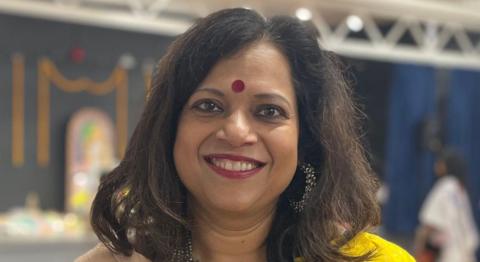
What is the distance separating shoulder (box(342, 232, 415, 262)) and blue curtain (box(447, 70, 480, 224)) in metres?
6.38

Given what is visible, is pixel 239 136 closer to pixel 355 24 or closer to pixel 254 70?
pixel 254 70

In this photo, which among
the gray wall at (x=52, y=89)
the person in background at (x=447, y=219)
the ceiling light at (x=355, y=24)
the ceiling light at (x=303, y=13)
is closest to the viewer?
the person in background at (x=447, y=219)

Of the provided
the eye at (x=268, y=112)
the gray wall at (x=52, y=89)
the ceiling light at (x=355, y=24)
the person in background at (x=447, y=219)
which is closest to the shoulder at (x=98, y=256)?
the eye at (x=268, y=112)

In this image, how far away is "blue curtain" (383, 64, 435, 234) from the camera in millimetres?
7398

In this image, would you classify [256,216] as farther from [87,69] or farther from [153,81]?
[87,69]

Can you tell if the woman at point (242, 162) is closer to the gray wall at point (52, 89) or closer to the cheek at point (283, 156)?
the cheek at point (283, 156)

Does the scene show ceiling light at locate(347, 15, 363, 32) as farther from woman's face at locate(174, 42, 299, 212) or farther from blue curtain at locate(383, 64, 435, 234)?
woman's face at locate(174, 42, 299, 212)

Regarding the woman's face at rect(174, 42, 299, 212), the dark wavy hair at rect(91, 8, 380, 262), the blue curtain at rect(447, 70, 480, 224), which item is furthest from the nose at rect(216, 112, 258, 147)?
the blue curtain at rect(447, 70, 480, 224)

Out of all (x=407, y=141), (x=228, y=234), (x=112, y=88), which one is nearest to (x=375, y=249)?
(x=228, y=234)

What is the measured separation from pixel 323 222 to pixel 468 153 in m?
6.75

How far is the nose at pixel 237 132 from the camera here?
4.41 feet

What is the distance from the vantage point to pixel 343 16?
7.75 metres

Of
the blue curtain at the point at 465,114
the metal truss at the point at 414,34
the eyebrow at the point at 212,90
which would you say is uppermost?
the metal truss at the point at 414,34

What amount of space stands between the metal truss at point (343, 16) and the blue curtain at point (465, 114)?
0.16 meters
